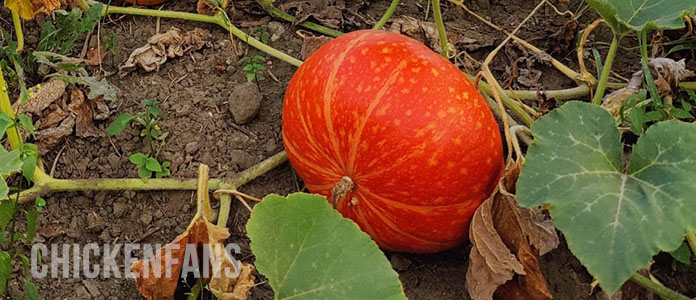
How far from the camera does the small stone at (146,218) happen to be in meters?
2.28

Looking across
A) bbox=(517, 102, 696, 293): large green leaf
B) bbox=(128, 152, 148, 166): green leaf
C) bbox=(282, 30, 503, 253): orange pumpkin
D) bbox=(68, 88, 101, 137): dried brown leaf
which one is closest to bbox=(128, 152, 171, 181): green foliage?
bbox=(128, 152, 148, 166): green leaf

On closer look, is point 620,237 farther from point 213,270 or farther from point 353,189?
point 213,270

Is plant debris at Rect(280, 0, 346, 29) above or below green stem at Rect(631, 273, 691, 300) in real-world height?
above

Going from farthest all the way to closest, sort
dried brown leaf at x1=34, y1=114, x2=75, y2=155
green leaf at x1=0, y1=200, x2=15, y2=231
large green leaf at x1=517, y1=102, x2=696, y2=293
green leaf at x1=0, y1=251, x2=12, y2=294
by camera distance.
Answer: dried brown leaf at x1=34, y1=114, x2=75, y2=155 < green leaf at x1=0, y1=200, x2=15, y2=231 < green leaf at x1=0, y1=251, x2=12, y2=294 < large green leaf at x1=517, y1=102, x2=696, y2=293

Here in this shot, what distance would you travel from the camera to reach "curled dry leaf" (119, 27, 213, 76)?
8.55 ft

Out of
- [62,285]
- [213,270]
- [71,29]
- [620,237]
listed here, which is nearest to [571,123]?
[620,237]

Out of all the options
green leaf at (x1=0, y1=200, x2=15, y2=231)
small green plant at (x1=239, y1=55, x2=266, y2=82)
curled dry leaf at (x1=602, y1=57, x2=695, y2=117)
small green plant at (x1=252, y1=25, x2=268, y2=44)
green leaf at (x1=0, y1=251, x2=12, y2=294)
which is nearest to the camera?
green leaf at (x1=0, y1=251, x2=12, y2=294)

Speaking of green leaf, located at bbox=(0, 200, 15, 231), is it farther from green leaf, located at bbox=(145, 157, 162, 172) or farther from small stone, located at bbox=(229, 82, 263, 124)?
small stone, located at bbox=(229, 82, 263, 124)

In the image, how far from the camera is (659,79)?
2.49m

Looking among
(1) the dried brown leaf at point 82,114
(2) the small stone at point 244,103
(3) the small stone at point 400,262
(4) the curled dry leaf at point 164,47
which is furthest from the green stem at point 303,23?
(3) the small stone at point 400,262

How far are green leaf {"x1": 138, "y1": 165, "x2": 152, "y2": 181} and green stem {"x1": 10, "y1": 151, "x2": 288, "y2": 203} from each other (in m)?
0.01

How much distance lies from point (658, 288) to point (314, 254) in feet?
3.05

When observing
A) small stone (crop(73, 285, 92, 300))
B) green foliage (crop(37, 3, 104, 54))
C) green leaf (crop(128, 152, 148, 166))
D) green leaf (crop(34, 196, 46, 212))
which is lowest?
small stone (crop(73, 285, 92, 300))

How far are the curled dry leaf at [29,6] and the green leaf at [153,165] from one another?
1.67ft
